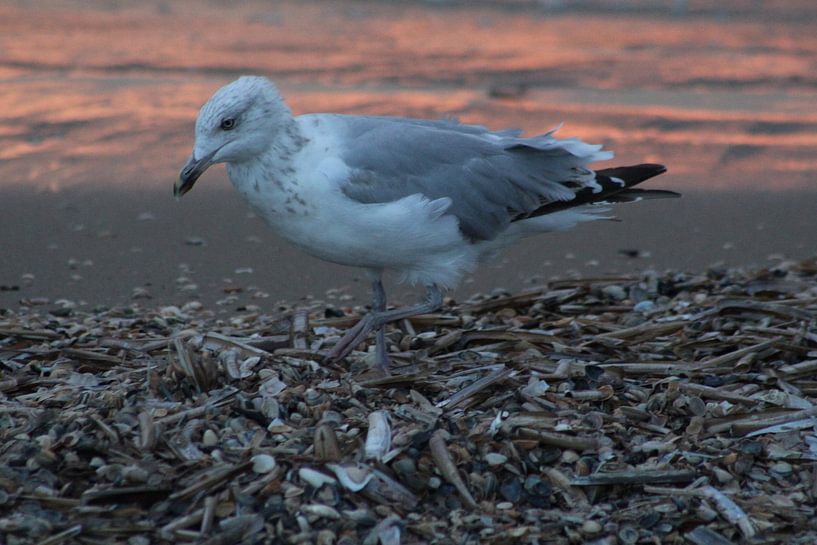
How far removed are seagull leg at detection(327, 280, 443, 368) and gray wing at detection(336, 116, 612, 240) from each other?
0.30 metres

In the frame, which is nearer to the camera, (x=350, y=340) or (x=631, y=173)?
(x=350, y=340)

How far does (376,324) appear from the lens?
14.2ft

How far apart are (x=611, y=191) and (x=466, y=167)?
2.05 feet

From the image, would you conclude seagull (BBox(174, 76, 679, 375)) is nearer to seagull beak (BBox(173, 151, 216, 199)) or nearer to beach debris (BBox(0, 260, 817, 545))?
seagull beak (BBox(173, 151, 216, 199))

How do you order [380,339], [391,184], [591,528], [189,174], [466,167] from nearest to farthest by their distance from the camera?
[591,528], [189,174], [391,184], [380,339], [466,167]

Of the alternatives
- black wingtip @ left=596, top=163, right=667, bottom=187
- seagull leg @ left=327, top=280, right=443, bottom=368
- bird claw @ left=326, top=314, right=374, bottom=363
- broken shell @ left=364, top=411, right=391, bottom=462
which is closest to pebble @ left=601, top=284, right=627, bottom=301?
black wingtip @ left=596, top=163, right=667, bottom=187

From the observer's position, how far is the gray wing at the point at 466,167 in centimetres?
417

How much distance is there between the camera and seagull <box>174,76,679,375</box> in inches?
160

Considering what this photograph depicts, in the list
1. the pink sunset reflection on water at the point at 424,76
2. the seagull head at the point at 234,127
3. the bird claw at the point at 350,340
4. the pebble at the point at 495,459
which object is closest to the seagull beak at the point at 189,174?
the seagull head at the point at 234,127

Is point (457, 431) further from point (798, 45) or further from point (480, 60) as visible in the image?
point (798, 45)

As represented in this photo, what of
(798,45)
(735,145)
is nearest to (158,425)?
(735,145)

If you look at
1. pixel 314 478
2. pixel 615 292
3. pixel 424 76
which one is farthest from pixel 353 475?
pixel 424 76

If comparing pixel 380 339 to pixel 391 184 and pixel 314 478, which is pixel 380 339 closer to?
pixel 391 184

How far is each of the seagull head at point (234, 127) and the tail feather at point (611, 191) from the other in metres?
1.07
